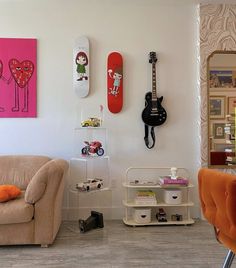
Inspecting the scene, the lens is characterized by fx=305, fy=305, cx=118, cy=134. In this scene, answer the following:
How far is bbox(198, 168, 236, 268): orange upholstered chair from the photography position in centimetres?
118

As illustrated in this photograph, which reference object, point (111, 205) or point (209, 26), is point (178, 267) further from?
point (209, 26)

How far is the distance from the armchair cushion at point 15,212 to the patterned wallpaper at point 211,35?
82.4 inches

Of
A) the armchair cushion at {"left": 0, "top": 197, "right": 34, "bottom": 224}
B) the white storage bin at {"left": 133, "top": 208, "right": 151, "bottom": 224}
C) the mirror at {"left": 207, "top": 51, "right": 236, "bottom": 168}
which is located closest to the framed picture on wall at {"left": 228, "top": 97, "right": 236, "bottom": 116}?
the mirror at {"left": 207, "top": 51, "right": 236, "bottom": 168}

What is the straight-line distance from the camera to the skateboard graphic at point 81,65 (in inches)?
142

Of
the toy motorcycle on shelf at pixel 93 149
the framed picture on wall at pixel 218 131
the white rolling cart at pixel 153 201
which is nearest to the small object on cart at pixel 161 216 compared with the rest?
the white rolling cart at pixel 153 201

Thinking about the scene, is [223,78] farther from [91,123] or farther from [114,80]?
[91,123]

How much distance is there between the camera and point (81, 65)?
3.62 meters

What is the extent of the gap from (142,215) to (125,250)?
2.44 ft

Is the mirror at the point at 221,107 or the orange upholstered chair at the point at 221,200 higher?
the mirror at the point at 221,107

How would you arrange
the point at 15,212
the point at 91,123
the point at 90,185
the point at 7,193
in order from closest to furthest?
the point at 15,212 → the point at 7,193 → the point at 90,185 → the point at 91,123

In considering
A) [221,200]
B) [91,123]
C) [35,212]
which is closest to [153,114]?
[91,123]

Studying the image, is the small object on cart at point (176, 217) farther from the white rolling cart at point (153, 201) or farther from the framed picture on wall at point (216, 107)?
the framed picture on wall at point (216, 107)

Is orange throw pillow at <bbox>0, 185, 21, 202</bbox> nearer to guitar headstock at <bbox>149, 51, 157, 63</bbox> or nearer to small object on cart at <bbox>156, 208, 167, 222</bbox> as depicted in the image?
small object on cart at <bbox>156, 208, 167, 222</bbox>

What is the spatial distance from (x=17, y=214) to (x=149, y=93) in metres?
2.02
